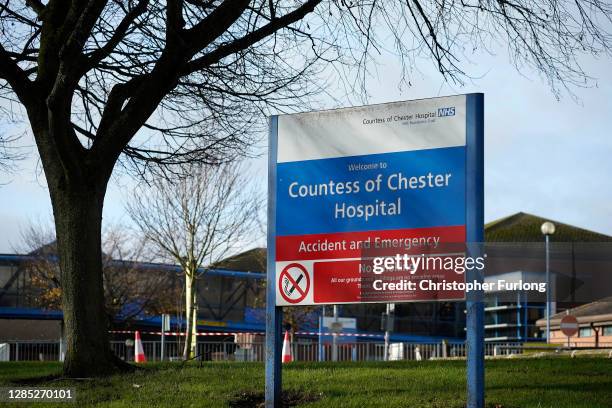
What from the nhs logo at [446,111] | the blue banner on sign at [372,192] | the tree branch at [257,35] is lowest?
the blue banner on sign at [372,192]

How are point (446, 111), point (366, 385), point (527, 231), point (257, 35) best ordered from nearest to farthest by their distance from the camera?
point (446, 111), point (366, 385), point (257, 35), point (527, 231)

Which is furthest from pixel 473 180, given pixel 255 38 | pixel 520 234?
pixel 520 234

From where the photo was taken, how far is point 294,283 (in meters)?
9.06

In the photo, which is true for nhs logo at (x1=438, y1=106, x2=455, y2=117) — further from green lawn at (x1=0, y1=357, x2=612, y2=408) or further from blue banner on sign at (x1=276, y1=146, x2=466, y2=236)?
green lawn at (x1=0, y1=357, x2=612, y2=408)

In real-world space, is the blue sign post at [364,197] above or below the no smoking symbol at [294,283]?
above

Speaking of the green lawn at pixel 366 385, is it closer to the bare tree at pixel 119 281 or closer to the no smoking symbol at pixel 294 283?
the no smoking symbol at pixel 294 283

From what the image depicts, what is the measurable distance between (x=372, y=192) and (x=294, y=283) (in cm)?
114

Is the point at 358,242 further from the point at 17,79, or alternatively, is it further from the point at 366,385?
the point at 17,79

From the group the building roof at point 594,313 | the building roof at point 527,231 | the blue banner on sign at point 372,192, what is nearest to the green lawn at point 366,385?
the blue banner on sign at point 372,192

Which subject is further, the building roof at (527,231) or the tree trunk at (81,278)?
the building roof at (527,231)

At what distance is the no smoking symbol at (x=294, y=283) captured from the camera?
29.5 ft

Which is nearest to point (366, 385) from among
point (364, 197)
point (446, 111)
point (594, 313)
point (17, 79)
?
point (364, 197)

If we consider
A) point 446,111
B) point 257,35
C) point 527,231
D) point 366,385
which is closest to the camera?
point 446,111

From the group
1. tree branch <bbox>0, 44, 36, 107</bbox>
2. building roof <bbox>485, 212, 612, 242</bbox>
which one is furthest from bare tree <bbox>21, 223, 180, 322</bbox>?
tree branch <bbox>0, 44, 36, 107</bbox>
